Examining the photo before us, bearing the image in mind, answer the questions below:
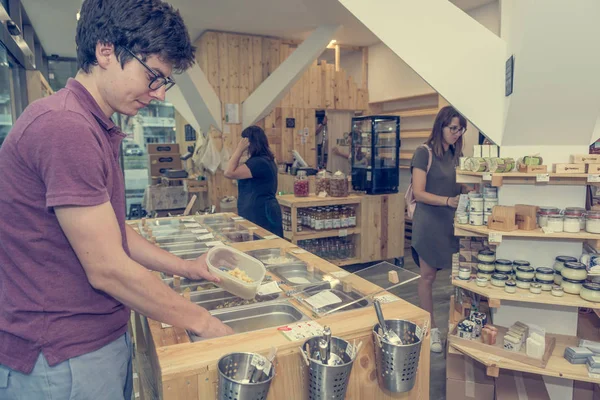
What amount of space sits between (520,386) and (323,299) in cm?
153

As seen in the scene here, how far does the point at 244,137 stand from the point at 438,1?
7.00ft

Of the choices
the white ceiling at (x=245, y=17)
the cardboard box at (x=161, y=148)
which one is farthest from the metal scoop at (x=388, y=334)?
the cardboard box at (x=161, y=148)

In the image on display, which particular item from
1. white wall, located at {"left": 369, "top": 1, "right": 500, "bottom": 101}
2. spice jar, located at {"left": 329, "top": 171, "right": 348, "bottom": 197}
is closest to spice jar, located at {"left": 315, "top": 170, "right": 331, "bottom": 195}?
spice jar, located at {"left": 329, "top": 171, "right": 348, "bottom": 197}

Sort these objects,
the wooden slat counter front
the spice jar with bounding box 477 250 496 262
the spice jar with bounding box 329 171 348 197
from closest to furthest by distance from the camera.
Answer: the wooden slat counter front
the spice jar with bounding box 477 250 496 262
the spice jar with bounding box 329 171 348 197

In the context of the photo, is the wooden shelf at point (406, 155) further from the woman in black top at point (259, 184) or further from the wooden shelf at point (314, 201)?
the woman in black top at point (259, 184)

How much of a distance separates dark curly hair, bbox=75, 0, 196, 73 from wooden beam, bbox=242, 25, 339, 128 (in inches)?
224

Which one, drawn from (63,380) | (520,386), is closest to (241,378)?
(63,380)

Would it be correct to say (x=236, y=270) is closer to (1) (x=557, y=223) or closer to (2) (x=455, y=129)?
(1) (x=557, y=223)

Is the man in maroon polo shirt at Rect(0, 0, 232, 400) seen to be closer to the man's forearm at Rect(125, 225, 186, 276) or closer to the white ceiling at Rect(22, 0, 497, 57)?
the man's forearm at Rect(125, 225, 186, 276)

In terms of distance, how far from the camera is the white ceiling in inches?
231

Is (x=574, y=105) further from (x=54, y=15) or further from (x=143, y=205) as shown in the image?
(x=143, y=205)

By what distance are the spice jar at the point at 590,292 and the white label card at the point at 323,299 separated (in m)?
1.30

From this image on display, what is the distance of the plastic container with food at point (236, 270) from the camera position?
5.47 feet

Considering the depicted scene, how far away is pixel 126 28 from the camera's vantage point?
1.13 meters
